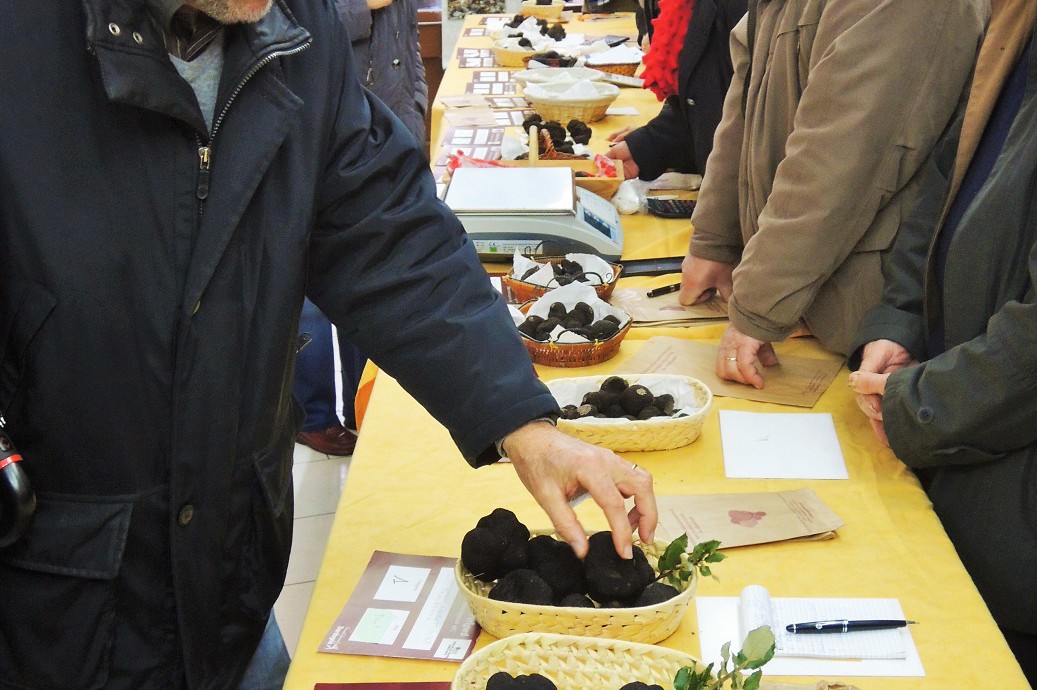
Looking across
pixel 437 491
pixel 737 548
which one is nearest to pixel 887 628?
pixel 737 548

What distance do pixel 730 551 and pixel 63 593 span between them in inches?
34.7

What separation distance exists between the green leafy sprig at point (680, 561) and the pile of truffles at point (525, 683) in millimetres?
224

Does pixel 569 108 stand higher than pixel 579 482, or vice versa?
pixel 579 482

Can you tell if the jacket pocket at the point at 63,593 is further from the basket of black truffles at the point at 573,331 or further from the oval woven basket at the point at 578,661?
the basket of black truffles at the point at 573,331

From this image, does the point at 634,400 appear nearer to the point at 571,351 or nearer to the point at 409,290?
the point at 571,351

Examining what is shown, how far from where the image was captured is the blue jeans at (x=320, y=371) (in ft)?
11.8

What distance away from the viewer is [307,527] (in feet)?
10.8

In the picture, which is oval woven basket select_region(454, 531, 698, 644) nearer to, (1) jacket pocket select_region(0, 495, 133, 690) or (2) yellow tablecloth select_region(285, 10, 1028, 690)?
(2) yellow tablecloth select_region(285, 10, 1028, 690)

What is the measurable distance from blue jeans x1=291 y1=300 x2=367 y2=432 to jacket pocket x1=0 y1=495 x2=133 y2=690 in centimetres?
229

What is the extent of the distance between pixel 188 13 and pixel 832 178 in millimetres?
1172

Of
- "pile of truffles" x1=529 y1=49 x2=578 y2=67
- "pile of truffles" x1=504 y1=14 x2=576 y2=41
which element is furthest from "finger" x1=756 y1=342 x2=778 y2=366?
"pile of truffles" x1=504 y1=14 x2=576 y2=41

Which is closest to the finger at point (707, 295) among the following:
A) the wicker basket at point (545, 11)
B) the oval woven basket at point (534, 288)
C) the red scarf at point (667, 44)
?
the oval woven basket at point (534, 288)

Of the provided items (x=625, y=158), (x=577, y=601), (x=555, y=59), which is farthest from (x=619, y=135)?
(x=577, y=601)

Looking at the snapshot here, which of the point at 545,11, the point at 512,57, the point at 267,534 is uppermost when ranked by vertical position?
the point at 267,534
